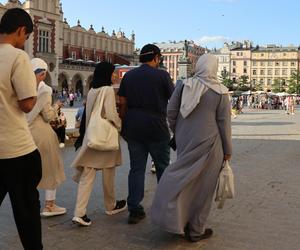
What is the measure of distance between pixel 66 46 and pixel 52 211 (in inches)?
2684

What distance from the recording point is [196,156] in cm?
434

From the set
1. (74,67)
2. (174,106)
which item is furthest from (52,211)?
(74,67)

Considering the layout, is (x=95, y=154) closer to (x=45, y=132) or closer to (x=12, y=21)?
(x=45, y=132)

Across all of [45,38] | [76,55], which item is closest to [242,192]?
[45,38]

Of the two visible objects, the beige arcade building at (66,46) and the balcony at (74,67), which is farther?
the balcony at (74,67)

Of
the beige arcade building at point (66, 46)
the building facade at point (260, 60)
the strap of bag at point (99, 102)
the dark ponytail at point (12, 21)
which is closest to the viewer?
the dark ponytail at point (12, 21)

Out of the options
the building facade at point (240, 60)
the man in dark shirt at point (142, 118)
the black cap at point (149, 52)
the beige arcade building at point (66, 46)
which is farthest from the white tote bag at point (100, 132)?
the building facade at point (240, 60)

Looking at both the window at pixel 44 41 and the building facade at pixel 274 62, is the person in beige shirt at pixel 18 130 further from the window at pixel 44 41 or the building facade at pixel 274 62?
the building facade at pixel 274 62

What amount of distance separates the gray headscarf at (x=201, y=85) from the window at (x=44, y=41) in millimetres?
58350

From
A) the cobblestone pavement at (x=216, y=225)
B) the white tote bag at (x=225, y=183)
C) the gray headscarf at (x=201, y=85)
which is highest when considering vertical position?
the gray headscarf at (x=201, y=85)

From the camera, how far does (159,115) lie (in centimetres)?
512

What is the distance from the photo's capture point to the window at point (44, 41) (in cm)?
6081

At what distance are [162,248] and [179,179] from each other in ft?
1.99

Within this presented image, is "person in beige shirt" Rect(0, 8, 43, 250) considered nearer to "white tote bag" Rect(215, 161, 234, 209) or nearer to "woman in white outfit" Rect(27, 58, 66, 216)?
"woman in white outfit" Rect(27, 58, 66, 216)
